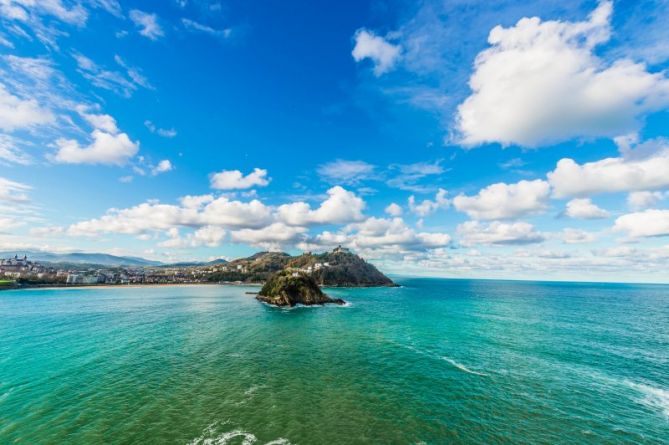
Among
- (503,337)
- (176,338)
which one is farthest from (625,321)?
(176,338)

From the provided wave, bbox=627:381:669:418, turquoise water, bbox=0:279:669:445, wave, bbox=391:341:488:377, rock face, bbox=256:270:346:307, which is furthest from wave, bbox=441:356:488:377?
rock face, bbox=256:270:346:307

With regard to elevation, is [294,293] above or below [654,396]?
above

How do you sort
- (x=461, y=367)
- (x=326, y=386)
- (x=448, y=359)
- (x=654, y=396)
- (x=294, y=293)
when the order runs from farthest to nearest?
(x=294, y=293) → (x=448, y=359) → (x=461, y=367) → (x=326, y=386) → (x=654, y=396)

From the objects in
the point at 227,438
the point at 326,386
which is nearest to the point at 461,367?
the point at 326,386

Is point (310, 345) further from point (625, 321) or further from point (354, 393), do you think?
point (625, 321)

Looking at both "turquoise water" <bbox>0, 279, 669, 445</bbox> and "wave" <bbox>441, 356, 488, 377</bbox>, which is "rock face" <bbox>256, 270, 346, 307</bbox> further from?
"wave" <bbox>441, 356, 488, 377</bbox>

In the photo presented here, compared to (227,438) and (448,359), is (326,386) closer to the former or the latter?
(227,438)
